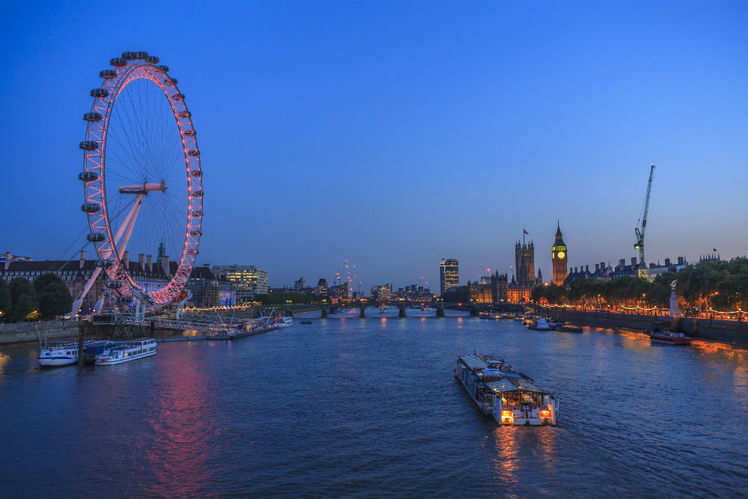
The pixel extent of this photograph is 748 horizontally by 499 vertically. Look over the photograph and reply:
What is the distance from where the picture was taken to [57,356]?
176ft

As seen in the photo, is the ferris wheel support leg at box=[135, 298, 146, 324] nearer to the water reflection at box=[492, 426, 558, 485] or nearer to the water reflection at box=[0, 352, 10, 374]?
the water reflection at box=[0, 352, 10, 374]

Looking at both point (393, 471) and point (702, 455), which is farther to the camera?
point (702, 455)

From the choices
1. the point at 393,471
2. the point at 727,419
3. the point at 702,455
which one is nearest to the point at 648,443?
the point at 702,455

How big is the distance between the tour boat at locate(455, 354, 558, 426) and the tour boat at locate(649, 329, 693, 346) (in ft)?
146

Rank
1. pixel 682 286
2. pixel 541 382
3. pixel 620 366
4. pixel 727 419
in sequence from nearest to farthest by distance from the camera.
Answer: pixel 727 419 → pixel 541 382 → pixel 620 366 → pixel 682 286

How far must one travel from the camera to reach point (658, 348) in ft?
225

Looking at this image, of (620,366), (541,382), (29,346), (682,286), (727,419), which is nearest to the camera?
(727,419)

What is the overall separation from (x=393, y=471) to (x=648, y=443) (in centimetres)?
1218

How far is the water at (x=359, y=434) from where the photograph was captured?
22.5 metres

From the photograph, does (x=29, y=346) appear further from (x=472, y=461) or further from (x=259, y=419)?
(x=472, y=461)

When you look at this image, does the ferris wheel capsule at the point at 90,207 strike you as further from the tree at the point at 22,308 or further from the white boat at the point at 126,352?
the tree at the point at 22,308

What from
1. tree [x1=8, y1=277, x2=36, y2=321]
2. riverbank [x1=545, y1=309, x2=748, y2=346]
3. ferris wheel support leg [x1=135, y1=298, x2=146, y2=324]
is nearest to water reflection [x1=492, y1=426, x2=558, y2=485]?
riverbank [x1=545, y1=309, x2=748, y2=346]

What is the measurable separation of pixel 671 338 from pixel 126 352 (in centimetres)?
6192

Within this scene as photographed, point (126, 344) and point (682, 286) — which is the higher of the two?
point (682, 286)
